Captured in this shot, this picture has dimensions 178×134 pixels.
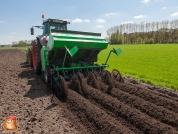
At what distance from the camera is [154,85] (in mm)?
6199

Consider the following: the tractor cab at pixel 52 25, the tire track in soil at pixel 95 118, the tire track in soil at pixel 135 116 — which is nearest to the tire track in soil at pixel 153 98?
the tire track in soil at pixel 135 116

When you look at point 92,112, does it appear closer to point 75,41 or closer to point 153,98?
point 153,98

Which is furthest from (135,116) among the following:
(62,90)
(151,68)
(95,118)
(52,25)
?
(151,68)

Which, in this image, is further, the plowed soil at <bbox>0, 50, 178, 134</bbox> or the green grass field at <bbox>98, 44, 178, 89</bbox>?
the green grass field at <bbox>98, 44, 178, 89</bbox>

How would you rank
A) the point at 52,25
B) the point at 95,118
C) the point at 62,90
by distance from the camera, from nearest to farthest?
the point at 95,118 < the point at 62,90 < the point at 52,25

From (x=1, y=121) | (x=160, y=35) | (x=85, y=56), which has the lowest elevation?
(x=1, y=121)

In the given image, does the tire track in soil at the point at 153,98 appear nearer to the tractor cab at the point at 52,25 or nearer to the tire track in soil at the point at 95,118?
the tire track in soil at the point at 95,118

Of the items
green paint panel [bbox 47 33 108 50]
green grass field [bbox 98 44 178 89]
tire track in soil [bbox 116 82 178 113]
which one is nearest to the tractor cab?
green paint panel [bbox 47 33 108 50]

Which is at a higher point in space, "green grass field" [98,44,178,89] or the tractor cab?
the tractor cab

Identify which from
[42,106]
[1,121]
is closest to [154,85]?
[42,106]

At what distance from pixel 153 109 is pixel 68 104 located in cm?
202

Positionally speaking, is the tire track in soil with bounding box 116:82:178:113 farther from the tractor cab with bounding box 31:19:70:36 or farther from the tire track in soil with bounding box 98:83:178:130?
the tractor cab with bounding box 31:19:70:36

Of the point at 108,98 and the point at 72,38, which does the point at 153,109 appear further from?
the point at 72,38

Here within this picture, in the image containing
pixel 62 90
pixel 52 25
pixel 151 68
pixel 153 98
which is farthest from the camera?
pixel 151 68
